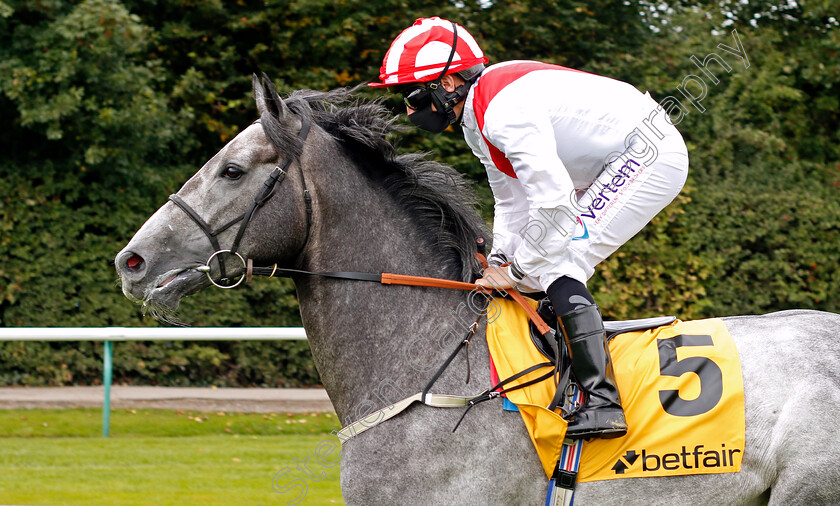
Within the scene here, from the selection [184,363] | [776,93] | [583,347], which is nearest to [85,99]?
[184,363]

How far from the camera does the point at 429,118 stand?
3.20 meters

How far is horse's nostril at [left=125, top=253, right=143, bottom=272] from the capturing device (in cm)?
291

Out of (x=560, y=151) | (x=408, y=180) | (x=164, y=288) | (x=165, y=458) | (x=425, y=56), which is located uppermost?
(x=425, y=56)

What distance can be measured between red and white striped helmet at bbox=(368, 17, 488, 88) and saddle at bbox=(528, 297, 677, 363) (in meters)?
0.94

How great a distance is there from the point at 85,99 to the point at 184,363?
316 centimetres

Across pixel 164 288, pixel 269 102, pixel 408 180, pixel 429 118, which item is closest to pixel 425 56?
pixel 429 118

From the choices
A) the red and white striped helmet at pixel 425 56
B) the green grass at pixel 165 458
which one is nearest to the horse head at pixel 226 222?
the red and white striped helmet at pixel 425 56

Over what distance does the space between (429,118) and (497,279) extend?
68cm

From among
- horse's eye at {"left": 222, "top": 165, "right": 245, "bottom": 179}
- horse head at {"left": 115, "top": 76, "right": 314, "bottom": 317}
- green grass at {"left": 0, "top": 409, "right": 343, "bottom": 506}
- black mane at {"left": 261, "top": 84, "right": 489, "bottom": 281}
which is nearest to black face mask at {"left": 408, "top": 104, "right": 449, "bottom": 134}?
black mane at {"left": 261, "top": 84, "right": 489, "bottom": 281}

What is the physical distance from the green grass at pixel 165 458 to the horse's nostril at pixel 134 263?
200cm

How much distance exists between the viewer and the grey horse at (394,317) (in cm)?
278

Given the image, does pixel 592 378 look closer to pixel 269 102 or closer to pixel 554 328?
pixel 554 328

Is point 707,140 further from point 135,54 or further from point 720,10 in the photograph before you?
point 135,54

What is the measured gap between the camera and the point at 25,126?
9305mm
